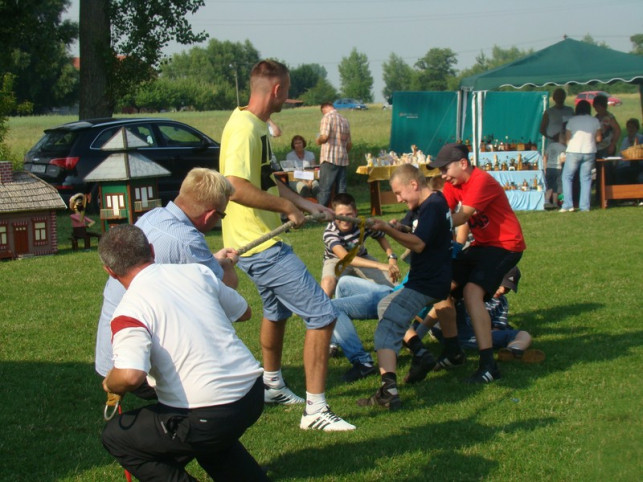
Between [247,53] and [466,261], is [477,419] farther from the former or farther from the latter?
[247,53]

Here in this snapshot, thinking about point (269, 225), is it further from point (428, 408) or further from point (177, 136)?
point (177, 136)

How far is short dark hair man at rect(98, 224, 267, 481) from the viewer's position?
3338 millimetres

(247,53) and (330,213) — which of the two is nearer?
(330,213)

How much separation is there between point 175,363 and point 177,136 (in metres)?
15.0

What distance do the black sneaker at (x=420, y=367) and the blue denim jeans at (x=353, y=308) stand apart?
14.9 inches

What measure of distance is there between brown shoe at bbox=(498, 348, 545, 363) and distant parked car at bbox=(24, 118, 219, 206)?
10.2 metres

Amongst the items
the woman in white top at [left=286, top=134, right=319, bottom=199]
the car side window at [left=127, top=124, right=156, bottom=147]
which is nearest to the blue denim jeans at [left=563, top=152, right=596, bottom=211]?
the woman in white top at [left=286, top=134, right=319, bottom=199]

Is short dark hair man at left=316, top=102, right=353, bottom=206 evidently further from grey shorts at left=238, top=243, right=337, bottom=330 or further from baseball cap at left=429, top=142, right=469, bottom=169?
grey shorts at left=238, top=243, right=337, bottom=330

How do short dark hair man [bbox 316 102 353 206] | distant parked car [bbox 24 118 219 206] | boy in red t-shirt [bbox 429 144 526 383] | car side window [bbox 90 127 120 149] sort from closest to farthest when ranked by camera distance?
1. boy in red t-shirt [bbox 429 144 526 383]
2. short dark hair man [bbox 316 102 353 206]
3. distant parked car [bbox 24 118 219 206]
4. car side window [bbox 90 127 120 149]

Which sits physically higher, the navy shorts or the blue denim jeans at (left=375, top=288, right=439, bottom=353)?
the navy shorts

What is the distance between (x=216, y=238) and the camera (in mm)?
13719

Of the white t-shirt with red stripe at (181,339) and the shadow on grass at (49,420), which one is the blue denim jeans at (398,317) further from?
the white t-shirt with red stripe at (181,339)

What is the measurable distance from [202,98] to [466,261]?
9283 cm

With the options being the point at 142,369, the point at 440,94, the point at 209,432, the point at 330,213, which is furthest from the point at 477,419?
the point at 440,94
